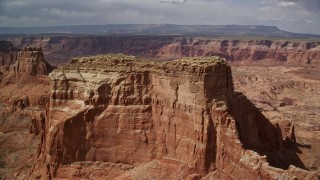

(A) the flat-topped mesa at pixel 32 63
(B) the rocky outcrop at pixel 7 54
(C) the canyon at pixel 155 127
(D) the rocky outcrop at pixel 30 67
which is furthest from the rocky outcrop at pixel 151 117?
(B) the rocky outcrop at pixel 7 54

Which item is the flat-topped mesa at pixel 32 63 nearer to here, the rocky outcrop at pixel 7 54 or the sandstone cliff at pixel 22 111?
the sandstone cliff at pixel 22 111

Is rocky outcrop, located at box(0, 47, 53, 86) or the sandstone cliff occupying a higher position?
rocky outcrop, located at box(0, 47, 53, 86)

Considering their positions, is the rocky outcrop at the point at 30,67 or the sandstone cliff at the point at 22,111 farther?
the rocky outcrop at the point at 30,67

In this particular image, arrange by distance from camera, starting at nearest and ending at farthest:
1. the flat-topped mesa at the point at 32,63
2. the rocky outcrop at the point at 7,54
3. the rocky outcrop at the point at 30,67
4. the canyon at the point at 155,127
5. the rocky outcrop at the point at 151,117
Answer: the canyon at the point at 155,127 < the rocky outcrop at the point at 151,117 < the rocky outcrop at the point at 30,67 < the flat-topped mesa at the point at 32,63 < the rocky outcrop at the point at 7,54

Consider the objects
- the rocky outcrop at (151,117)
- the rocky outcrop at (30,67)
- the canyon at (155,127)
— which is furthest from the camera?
the rocky outcrop at (30,67)

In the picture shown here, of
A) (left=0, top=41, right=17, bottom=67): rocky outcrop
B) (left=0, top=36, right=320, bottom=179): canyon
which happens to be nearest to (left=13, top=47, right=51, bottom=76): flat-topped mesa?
(left=0, top=36, right=320, bottom=179): canyon

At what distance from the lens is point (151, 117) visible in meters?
42.3

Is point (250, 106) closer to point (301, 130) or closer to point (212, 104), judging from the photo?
point (212, 104)

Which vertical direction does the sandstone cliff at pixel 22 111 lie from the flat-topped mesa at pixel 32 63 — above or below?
below

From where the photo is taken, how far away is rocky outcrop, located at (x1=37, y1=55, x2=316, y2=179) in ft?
121

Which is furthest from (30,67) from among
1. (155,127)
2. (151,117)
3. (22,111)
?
(155,127)

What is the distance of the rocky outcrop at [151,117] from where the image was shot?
3684 cm

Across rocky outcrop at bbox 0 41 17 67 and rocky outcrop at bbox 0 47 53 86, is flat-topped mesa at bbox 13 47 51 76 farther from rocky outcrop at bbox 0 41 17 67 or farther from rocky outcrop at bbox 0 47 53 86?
rocky outcrop at bbox 0 41 17 67

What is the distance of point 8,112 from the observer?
81.3 metres
